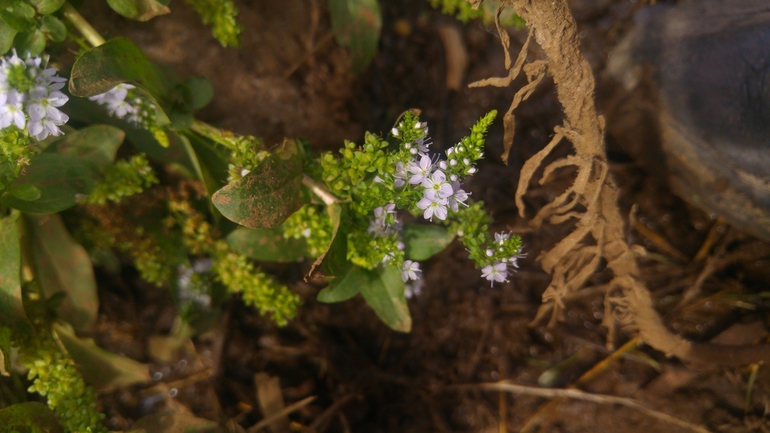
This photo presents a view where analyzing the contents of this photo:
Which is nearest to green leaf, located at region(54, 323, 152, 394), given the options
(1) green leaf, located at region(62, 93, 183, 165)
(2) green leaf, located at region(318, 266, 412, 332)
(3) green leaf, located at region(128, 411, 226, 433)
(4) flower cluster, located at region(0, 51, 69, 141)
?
(3) green leaf, located at region(128, 411, 226, 433)

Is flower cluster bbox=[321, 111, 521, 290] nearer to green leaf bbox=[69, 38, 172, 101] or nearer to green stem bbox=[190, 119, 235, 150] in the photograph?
green stem bbox=[190, 119, 235, 150]

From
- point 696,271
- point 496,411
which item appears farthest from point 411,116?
point 696,271

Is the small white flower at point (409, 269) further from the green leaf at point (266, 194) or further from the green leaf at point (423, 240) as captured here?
the green leaf at point (266, 194)

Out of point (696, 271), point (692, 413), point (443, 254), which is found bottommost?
point (443, 254)

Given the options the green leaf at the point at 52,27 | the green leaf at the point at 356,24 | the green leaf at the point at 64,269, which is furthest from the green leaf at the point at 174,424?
the green leaf at the point at 356,24

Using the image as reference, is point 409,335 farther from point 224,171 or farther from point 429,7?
point 429,7

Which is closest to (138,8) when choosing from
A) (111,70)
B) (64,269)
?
(111,70)

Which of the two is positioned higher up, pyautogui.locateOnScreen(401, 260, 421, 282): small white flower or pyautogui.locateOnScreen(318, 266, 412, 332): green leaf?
pyautogui.locateOnScreen(401, 260, 421, 282): small white flower
